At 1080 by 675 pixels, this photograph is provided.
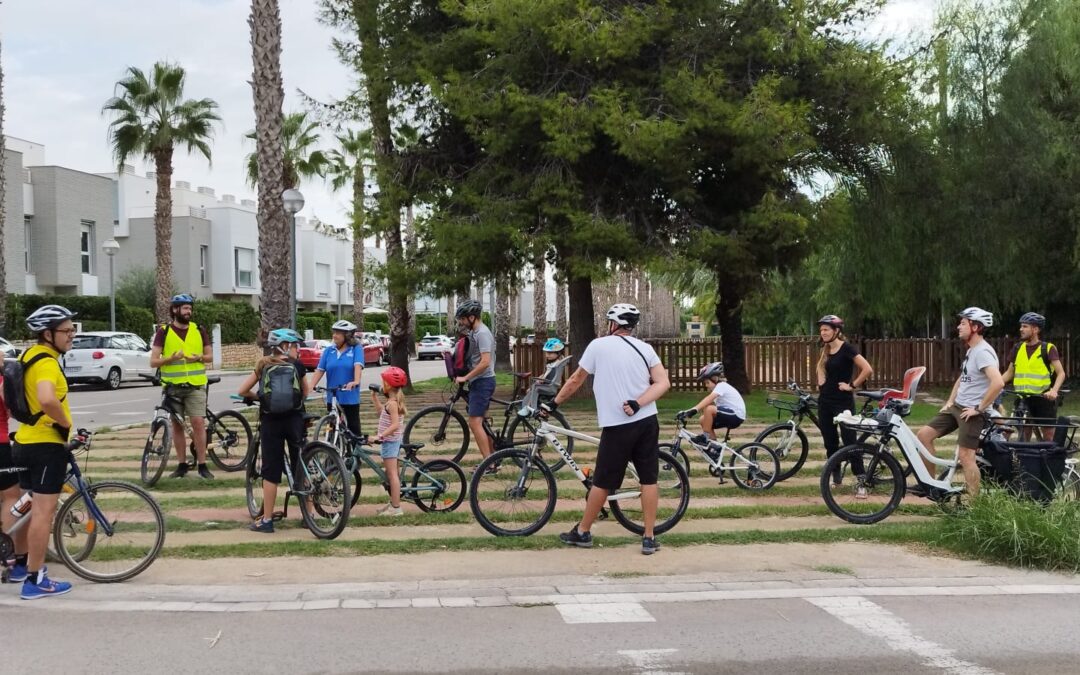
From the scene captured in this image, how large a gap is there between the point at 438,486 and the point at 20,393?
142 inches

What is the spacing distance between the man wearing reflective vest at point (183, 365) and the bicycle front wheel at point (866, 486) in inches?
244

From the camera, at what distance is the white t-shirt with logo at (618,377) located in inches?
295

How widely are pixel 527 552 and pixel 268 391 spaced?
94.9 inches

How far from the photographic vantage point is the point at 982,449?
873 cm

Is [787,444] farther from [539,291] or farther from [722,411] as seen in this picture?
[539,291]

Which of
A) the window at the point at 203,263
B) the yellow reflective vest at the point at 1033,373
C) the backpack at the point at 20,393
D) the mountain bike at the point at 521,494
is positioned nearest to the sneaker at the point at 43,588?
the backpack at the point at 20,393

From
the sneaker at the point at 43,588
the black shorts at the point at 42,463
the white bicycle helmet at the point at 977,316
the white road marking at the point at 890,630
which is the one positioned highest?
the white bicycle helmet at the point at 977,316

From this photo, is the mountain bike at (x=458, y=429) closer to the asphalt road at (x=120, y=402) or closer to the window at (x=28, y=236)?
the asphalt road at (x=120, y=402)

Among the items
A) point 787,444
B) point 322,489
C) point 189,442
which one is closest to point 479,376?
point 322,489

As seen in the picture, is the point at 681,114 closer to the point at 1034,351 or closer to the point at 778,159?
the point at 778,159

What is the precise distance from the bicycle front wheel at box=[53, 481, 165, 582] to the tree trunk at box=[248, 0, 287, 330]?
9922mm

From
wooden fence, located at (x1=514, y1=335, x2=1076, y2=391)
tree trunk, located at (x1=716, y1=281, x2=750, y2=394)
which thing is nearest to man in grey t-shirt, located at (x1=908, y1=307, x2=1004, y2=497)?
tree trunk, located at (x1=716, y1=281, x2=750, y2=394)

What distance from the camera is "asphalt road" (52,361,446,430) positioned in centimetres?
1905

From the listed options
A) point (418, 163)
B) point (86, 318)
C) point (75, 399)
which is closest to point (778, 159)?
point (418, 163)
